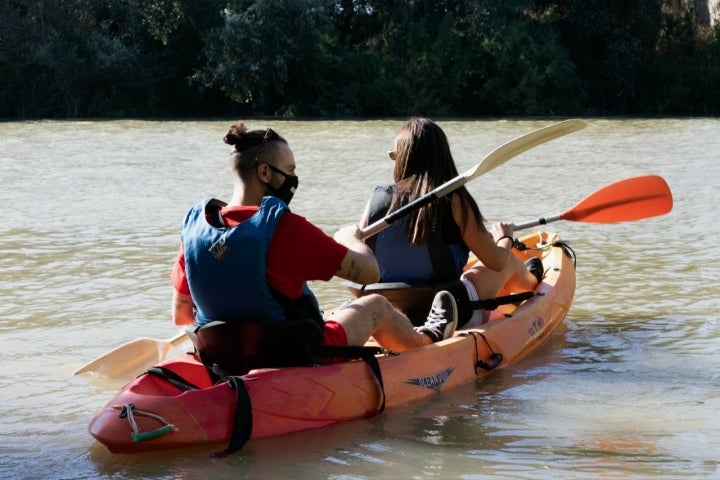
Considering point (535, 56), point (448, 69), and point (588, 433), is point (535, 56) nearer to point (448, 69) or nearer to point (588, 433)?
point (448, 69)

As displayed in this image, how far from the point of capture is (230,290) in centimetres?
385

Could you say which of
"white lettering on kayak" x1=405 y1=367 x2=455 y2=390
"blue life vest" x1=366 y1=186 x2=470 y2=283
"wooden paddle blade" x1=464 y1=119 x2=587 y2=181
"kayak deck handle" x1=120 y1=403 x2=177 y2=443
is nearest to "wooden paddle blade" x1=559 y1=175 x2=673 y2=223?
"wooden paddle blade" x1=464 y1=119 x2=587 y2=181

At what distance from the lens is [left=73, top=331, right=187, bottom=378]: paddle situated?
4918 millimetres

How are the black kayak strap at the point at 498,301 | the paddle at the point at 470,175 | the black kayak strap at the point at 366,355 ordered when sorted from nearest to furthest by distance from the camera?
1. the black kayak strap at the point at 366,355
2. the paddle at the point at 470,175
3. the black kayak strap at the point at 498,301

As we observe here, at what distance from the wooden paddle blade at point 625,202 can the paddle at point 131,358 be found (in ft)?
6.99

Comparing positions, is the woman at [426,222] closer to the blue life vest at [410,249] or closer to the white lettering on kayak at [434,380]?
the blue life vest at [410,249]

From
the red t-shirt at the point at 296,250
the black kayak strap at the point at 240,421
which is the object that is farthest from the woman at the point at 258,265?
the black kayak strap at the point at 240,421

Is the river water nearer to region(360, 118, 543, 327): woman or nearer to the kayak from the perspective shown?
the kayak

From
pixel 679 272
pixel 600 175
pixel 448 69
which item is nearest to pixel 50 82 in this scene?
pixel 448 69

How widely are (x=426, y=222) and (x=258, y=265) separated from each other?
1121 mm

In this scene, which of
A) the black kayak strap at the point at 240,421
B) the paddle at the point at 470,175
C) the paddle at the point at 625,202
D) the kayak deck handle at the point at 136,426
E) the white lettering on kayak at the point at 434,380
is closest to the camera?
the kayak deck handle at the point at 136,426

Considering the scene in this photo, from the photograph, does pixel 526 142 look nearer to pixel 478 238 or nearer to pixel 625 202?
pixel 625 202

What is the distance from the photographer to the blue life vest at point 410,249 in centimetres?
477

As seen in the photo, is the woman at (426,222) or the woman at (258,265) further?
the woman at (426,222)
